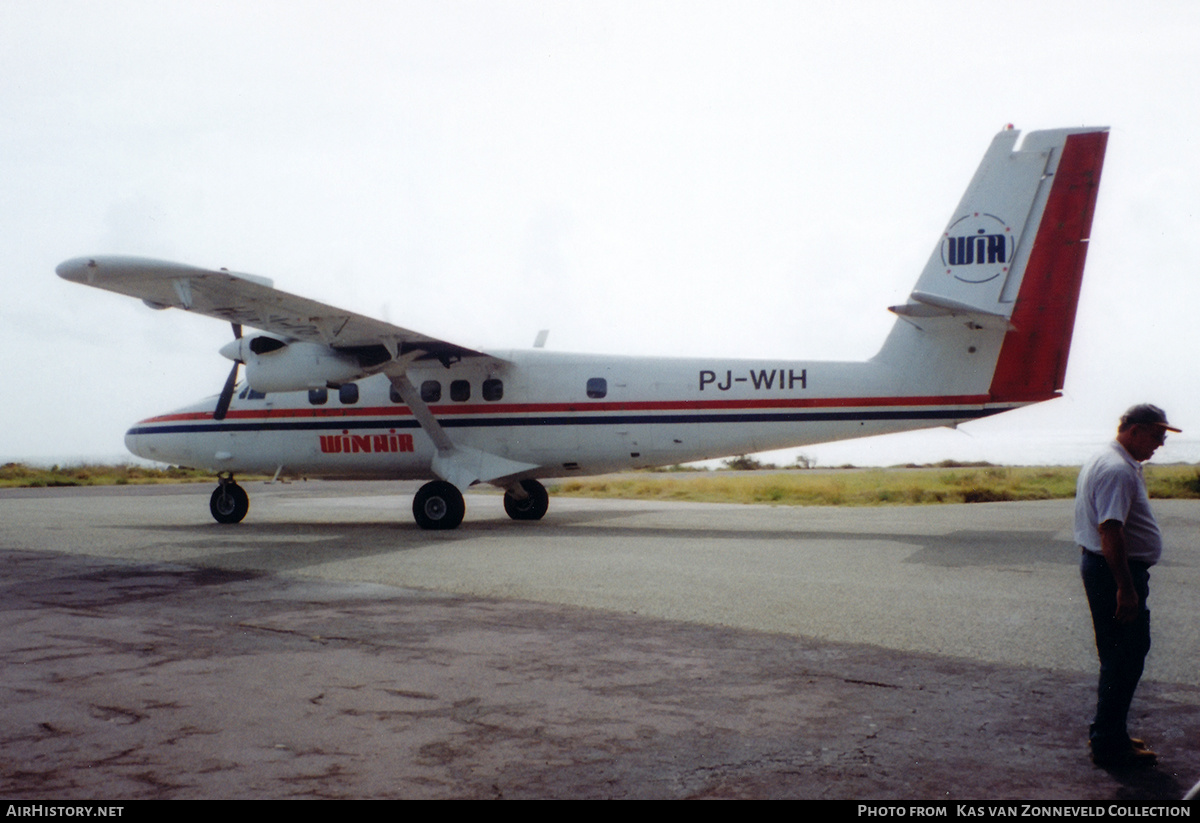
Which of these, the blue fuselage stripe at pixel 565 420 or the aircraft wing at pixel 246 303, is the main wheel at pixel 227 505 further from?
the aircraft wing at pixel 246 303

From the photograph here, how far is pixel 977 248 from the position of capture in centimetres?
1447

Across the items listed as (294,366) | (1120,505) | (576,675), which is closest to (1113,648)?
(1120,505)

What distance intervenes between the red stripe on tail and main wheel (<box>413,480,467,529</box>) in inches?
376

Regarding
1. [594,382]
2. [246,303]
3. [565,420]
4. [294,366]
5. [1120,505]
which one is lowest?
[1120,505]

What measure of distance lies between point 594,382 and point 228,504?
8061 mm

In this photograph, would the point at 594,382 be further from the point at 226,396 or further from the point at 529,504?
the point at 226,396

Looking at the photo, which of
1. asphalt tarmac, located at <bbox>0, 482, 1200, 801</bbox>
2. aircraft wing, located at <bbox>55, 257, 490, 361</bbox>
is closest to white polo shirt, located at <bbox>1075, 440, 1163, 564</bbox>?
asphalt tarmac, located at <bbox>0, 482, 1200, 801</bbox>

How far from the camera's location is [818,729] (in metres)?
4.84

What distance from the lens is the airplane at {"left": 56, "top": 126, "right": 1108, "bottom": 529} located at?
14.0 meters

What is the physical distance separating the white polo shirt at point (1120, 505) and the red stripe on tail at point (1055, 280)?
10.2m

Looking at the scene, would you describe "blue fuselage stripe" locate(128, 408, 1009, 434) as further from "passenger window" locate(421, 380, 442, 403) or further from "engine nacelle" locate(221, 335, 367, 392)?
"engine nacelle" locate(221, 335, 367, 392)

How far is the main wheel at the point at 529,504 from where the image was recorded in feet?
62.5

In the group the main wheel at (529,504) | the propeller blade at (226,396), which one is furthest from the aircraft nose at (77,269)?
the main wheel at (529,504)
